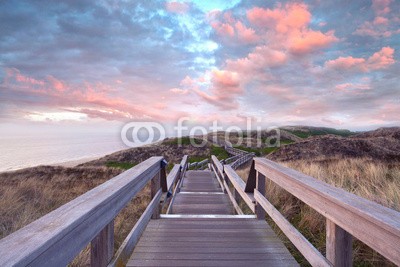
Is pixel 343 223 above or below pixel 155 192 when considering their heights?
above

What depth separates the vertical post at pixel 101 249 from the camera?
1.93 m

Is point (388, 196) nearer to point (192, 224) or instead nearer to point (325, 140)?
point (192, 224)

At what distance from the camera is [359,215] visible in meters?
1.54

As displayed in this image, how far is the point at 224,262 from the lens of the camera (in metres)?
2.77

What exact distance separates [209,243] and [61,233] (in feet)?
7.48

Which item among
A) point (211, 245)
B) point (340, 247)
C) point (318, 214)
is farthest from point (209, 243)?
point (318, 214)

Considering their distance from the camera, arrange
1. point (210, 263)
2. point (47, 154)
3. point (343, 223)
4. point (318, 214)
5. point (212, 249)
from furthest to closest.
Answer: point (47, 154) < point (318, 214) < point (212, 249) < point (210, 263) < point (343, 223)

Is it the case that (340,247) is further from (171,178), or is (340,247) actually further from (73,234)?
(171,178)

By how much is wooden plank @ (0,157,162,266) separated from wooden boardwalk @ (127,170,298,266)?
1125 millimetres

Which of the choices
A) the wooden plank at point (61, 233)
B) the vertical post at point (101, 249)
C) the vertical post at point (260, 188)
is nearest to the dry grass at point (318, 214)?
the vertical post at point (260, 188)

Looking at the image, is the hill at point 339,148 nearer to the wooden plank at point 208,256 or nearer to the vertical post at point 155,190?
the vertical post at point 155,190

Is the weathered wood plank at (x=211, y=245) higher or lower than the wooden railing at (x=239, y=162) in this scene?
higher

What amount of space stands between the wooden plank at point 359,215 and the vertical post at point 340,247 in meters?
0.10

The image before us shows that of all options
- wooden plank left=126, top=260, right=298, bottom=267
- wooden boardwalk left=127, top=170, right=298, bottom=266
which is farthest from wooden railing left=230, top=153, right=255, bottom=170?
wooden plank left=126, top=260, right=298, bottom=267
